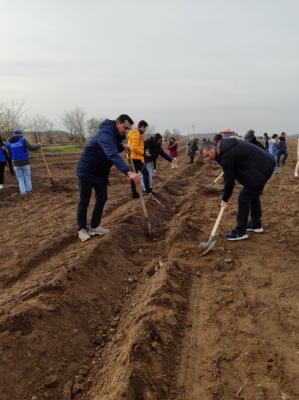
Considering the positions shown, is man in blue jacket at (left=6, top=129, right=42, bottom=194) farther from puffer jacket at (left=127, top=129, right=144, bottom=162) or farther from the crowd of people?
the crowd of people

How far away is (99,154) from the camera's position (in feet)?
14.7

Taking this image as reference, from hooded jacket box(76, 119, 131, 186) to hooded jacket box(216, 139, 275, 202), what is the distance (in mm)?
1552

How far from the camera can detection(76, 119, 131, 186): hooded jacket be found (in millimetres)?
4285

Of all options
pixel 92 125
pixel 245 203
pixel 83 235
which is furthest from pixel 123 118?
pixel 92 125

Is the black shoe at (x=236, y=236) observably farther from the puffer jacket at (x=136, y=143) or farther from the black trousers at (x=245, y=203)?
the puffer jacket at (x=136, y=143)

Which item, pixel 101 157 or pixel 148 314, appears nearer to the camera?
pixel 148 314

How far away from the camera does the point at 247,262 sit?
161 inches

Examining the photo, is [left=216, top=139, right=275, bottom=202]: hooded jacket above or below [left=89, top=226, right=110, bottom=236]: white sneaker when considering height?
above

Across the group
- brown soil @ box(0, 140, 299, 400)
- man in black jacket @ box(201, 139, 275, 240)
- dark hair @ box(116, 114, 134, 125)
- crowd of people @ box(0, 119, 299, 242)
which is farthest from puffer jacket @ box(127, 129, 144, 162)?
man in black jacket @ box(201, 139, 275, 240)

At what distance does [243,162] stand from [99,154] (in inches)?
85.4

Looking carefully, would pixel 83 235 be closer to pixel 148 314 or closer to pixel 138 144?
pixel 148 314

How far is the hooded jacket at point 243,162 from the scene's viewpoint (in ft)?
13.7

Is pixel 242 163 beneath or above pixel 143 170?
above

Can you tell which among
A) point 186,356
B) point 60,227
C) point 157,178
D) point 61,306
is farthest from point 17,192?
point 186,356
